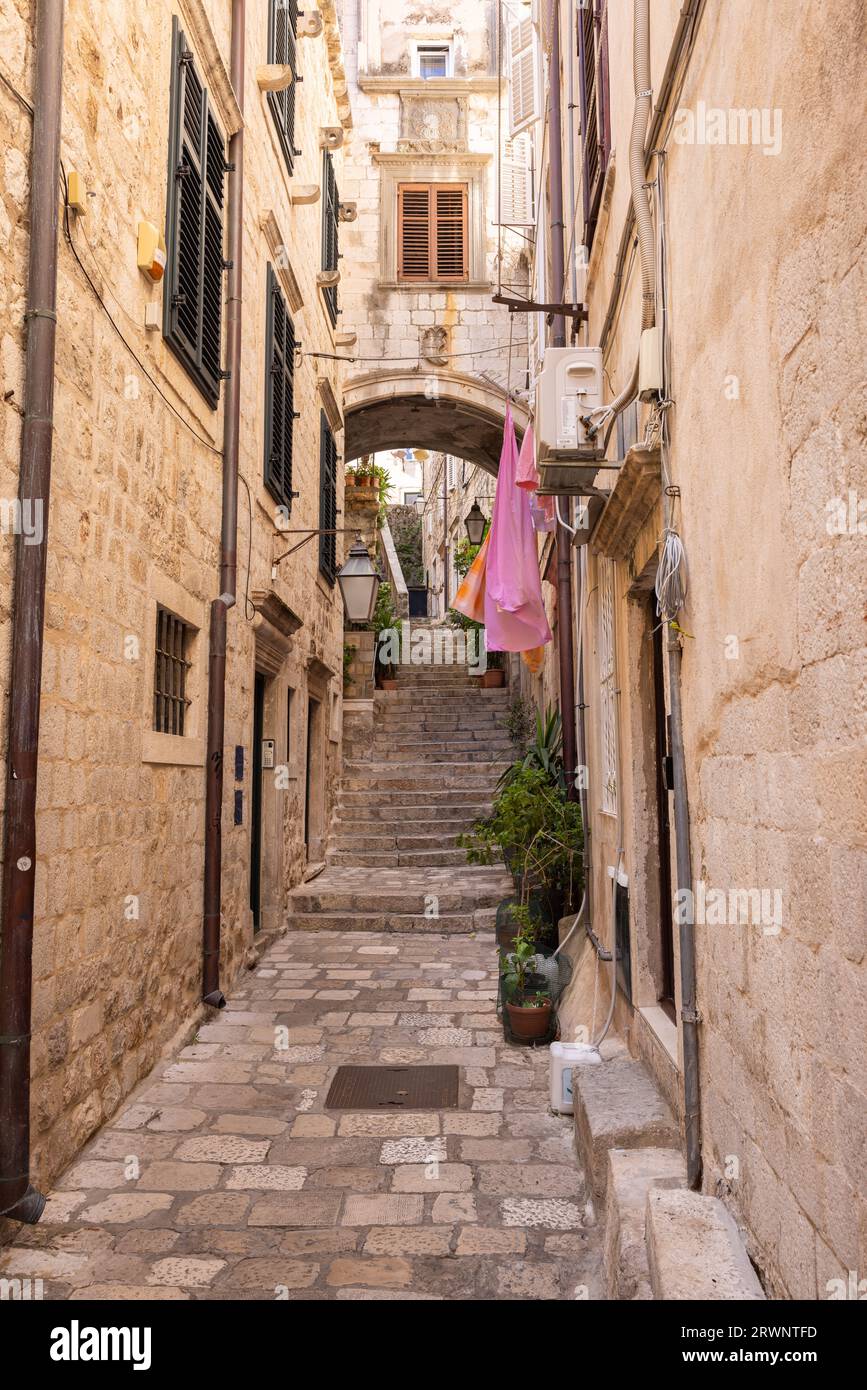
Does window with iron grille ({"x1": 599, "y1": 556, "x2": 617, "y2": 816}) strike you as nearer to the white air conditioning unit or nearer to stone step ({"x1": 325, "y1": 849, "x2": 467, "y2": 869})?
the white air conditioning unit

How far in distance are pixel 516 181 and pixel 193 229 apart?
10072 millimetres

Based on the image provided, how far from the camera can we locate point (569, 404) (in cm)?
445

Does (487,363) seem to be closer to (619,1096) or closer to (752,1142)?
(619,1096)

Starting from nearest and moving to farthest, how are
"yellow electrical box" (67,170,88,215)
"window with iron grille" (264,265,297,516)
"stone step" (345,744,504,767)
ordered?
"yellow electrical box" (67,170,88,215) → "window with iron grille" (264,265,297,516) → "stone step" (345,744,504,767)

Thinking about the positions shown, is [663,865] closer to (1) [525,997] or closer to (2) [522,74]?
(1) [525,997]

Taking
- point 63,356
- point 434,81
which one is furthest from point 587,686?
point 434,81

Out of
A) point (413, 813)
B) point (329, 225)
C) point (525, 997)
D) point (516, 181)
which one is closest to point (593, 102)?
point (525, 997)

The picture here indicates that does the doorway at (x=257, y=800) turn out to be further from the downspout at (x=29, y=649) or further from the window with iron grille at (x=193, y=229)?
the downspout at (x=29, y=649)

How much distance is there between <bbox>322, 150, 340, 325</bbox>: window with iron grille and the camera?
11.1 meters

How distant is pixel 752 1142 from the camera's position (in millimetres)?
2426

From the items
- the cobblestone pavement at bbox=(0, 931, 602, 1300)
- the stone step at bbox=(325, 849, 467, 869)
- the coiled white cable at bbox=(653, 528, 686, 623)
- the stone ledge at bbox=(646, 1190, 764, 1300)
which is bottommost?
Answer: the cobblestone pavement at bbox=(0, 931, 602, 1300)

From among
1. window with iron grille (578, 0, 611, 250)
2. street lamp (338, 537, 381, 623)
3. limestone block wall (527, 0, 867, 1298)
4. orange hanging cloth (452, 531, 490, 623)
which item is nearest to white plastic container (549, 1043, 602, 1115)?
limestone block wall (527, 0, 867, 1298)

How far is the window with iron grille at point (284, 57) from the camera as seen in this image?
8.12 m

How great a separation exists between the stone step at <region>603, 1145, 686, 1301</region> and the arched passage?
11.9 m
